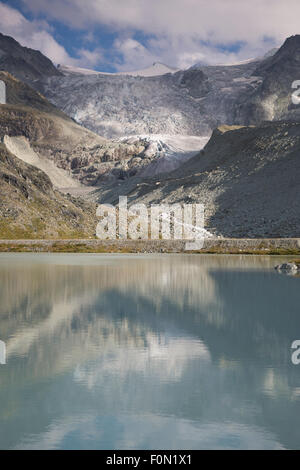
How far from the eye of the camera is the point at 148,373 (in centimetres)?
1592

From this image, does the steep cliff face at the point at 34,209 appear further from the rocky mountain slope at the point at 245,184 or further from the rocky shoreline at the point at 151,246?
the rocky mountain slope at the point at 245,184

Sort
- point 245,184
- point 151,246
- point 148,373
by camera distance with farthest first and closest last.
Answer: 1. point 245,184
2. point 151,246
3. point 148,373

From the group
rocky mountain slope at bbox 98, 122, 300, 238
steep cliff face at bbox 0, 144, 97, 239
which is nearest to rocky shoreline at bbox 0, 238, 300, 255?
steep cliff face at bbox 0, 144, 97, 239

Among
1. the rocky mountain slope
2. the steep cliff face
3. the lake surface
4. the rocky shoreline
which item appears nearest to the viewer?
the lake surface

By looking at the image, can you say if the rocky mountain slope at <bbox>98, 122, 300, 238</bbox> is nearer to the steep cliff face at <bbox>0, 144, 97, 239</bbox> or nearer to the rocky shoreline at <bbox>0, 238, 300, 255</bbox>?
the rocky shoreline at <bbox>0, 238, 300, 255</bbox>

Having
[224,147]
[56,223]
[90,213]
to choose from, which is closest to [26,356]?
[56,223]

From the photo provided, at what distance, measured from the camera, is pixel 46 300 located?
3050 centimetres

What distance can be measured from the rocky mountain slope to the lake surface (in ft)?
281

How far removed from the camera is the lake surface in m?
11.7

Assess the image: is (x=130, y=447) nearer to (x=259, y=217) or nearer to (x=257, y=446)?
(x=257, y=446)

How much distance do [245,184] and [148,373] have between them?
126643 millimetres

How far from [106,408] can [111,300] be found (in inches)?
726

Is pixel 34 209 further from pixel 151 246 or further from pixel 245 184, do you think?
pixel 245 184

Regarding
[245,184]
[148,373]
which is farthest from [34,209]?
[148,373]
